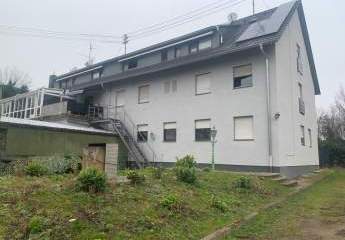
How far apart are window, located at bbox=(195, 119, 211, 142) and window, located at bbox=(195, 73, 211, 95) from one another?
171 centimetres

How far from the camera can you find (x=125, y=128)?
23906mm

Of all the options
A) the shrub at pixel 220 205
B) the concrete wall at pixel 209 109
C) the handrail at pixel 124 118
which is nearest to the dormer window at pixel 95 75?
the handrail at pixel 124 118

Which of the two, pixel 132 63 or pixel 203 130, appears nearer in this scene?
pixel 203 130

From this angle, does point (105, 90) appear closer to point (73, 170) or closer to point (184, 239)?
point (73, 170)

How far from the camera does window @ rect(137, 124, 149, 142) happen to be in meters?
22.8

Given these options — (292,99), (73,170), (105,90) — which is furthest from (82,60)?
(73,170)

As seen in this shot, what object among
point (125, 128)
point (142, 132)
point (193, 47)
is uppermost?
point (193, 47)

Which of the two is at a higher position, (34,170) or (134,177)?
(34,170)

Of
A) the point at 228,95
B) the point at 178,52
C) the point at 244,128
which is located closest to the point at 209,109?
the point at 228,95

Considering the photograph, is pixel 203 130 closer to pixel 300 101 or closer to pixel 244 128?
pixel 244 128

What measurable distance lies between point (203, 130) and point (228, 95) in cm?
246

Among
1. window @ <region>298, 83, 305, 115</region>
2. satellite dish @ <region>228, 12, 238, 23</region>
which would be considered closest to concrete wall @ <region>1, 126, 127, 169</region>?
satellite dish @ <region>228, 12, 238, 23</region>

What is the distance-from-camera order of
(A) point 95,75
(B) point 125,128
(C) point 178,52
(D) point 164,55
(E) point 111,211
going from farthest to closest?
(A) point 95,75, (B) point 125,128, (D) point 164,55, (C) point 178,52, (E) point 111,211

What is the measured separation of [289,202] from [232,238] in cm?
506
